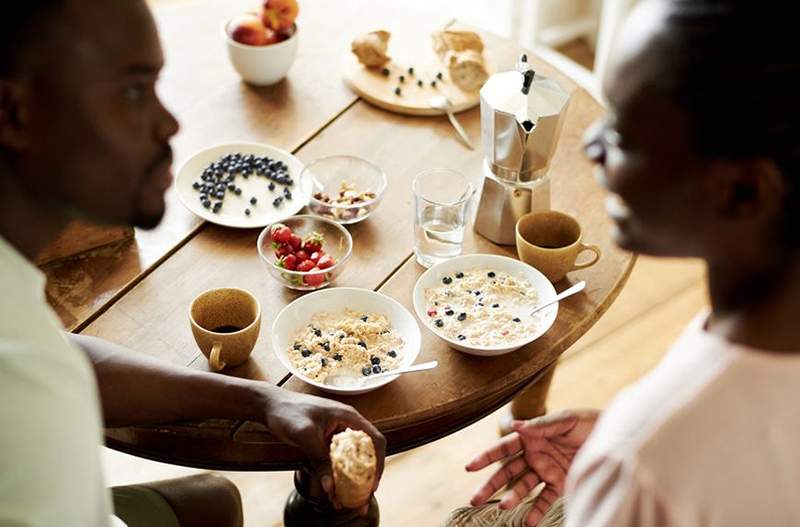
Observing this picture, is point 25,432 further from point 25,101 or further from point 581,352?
point 581,352

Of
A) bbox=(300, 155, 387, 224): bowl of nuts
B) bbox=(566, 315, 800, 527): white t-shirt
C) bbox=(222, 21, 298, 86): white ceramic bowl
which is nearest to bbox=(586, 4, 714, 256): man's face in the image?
bbox=(566, 315, 800, 527): white t-shirt

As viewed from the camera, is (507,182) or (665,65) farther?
(507,182)

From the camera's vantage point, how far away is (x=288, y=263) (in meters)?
1.57

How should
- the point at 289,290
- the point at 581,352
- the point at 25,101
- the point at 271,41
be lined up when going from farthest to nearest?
the point at 581,352 < the point at 271,41 < the point at 289,290 < the point at 25,101

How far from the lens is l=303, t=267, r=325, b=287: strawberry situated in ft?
5.10

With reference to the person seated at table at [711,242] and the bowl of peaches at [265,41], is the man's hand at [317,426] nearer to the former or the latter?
the person seated at table at [711,242]

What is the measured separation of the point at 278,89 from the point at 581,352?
114 centimetres

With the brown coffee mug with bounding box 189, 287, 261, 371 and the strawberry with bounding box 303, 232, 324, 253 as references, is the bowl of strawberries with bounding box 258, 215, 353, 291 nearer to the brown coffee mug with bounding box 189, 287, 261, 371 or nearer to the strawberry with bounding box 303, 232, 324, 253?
the strawberry with bounding box 303, 232, 324, 253

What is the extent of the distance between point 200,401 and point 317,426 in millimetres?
179

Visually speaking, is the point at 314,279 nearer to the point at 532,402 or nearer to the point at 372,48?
the point at 372,48

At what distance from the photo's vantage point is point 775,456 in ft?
2.83

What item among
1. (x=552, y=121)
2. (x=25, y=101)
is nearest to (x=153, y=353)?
(x=25, y=101)

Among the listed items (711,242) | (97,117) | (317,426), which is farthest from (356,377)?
(711,242)

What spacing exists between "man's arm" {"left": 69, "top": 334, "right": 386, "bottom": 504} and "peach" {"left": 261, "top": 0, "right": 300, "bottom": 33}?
0.86 m
